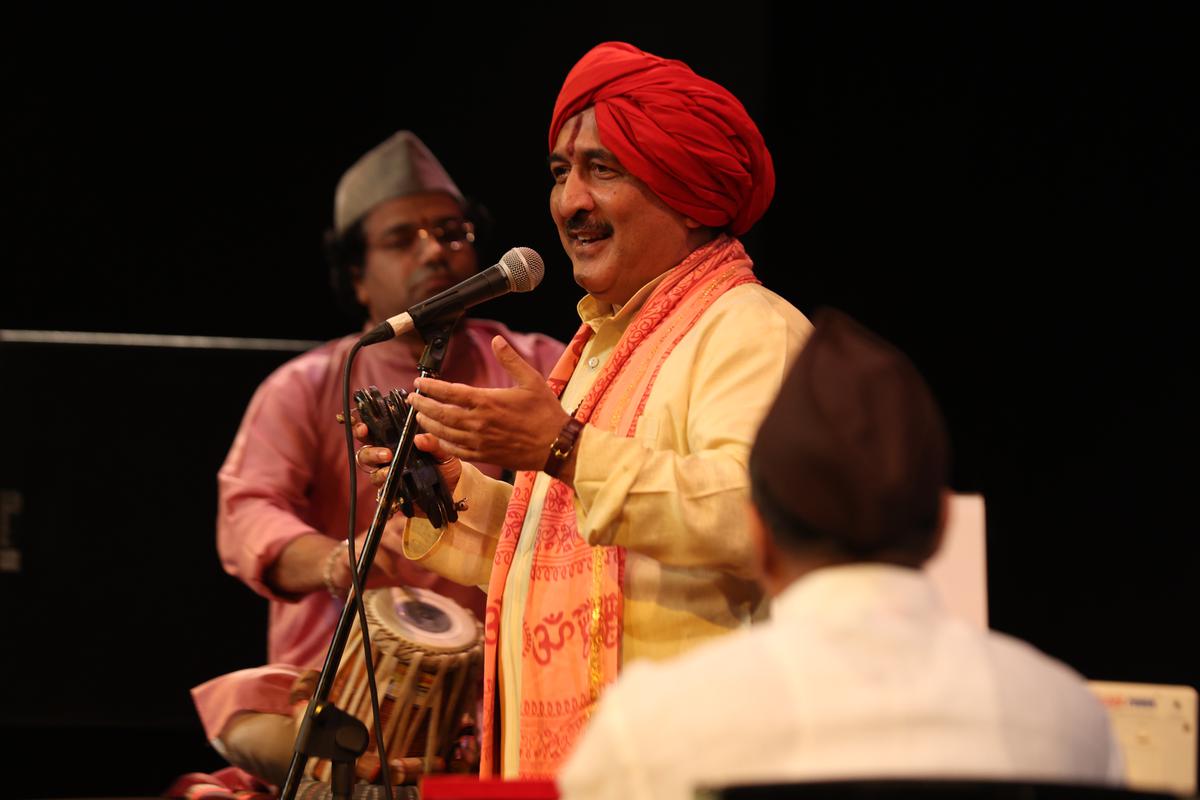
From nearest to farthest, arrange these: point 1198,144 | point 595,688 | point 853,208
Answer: point 595,688
point 1198,144
point 853,208

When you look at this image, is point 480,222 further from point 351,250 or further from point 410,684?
point 410,684

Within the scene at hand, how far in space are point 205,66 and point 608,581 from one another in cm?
327

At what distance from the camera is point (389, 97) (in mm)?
5039

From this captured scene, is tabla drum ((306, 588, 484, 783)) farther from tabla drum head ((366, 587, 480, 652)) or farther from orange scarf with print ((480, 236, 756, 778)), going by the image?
orange scarf with print ((480, 236, 756, 778))

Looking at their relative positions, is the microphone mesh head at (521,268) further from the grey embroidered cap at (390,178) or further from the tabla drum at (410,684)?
the grey embroidered cap at (390,178)

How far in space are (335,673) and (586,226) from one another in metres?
0.94

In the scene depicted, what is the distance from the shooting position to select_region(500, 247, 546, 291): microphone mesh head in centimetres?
246

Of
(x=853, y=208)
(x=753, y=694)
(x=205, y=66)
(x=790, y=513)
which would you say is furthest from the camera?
(x=205, y=66)

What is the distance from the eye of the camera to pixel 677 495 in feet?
7.23

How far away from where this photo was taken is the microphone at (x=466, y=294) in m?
2.36

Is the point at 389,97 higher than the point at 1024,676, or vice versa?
the point at 389,97

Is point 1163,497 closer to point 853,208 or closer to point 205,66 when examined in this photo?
point 853,208

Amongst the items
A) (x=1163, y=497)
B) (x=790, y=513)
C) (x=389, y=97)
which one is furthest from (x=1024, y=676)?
(x=389, y=97)

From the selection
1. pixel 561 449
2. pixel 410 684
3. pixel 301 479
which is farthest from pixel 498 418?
pixel 301 479
